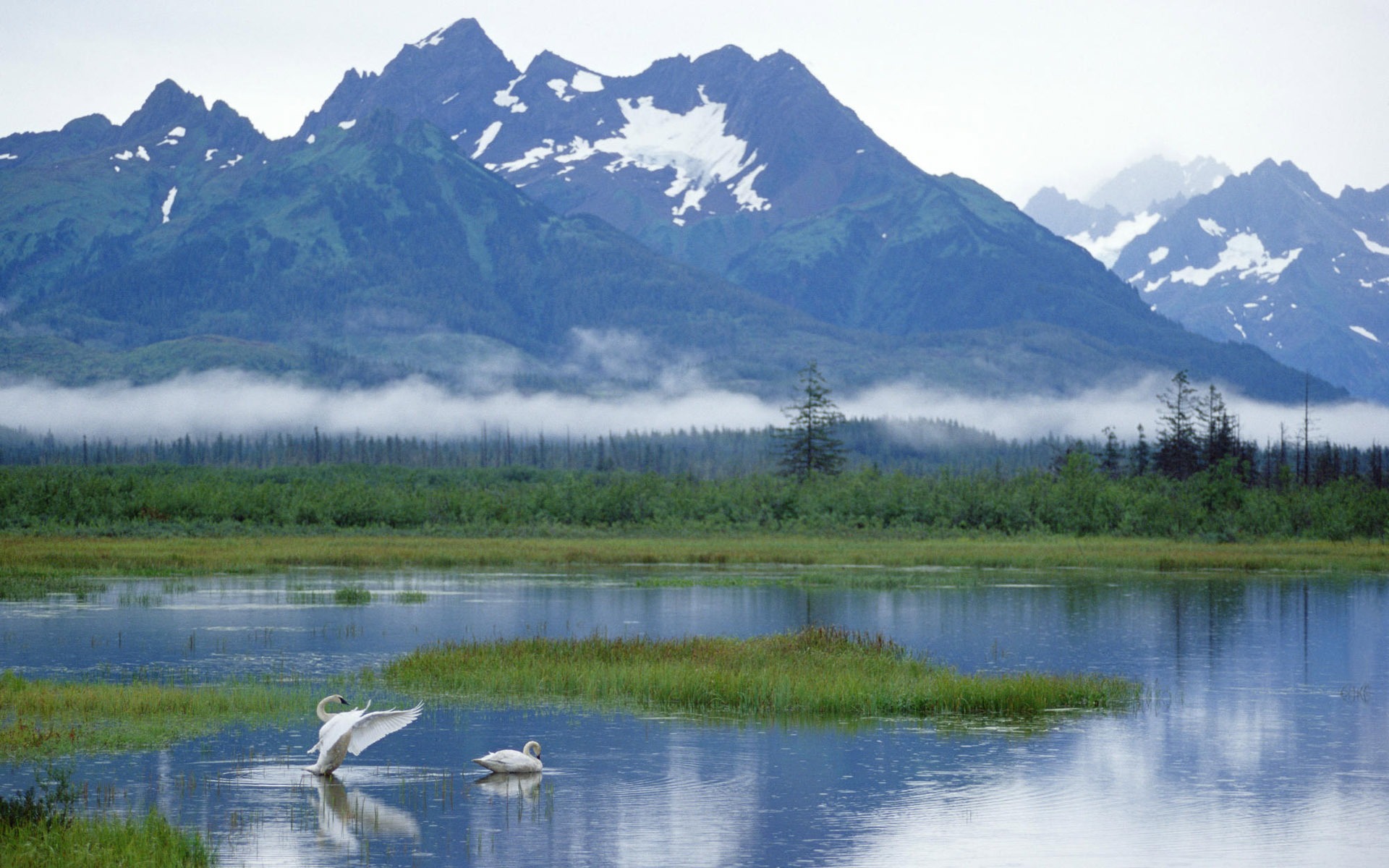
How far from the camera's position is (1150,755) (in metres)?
33.8

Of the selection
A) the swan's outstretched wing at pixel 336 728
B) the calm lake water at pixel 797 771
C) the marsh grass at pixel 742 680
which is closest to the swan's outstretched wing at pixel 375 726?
the swan's outstretched wing at pixel 336 728

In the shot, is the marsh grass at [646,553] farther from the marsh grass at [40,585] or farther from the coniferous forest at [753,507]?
the coniferous forest at [753,507]

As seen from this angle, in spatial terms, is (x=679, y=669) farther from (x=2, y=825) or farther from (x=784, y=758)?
(x=2, y=825)

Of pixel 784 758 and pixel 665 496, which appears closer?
pixel 784 758

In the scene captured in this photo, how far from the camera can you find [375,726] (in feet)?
101

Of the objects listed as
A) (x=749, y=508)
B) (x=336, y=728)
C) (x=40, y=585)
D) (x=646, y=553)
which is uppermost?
(x=749, y=508)

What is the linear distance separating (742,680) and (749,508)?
99.0m

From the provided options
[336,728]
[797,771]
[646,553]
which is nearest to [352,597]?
[646,553]

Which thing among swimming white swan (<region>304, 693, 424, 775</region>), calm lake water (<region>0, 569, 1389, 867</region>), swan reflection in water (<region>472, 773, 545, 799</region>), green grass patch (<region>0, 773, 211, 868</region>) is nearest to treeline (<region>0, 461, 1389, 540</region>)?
calm lake water (<region>0, 569, 1389, 867</region>)

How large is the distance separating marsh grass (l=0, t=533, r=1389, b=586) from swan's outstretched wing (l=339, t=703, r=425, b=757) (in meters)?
52.3

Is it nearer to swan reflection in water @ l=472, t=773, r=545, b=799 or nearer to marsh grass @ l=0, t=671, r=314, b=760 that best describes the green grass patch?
swan reflection in water @ l=472, t=773, r=545, b=799

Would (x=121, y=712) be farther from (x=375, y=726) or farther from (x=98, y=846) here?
(x=98, y=846)

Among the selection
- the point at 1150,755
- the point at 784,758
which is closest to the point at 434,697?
the point at 784,758

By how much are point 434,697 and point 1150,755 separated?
1744 centimetres
